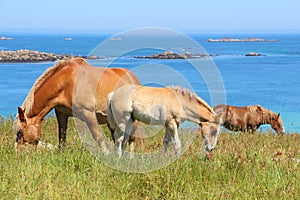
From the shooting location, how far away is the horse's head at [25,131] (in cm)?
1006

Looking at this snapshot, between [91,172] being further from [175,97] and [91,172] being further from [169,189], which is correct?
[175,97]

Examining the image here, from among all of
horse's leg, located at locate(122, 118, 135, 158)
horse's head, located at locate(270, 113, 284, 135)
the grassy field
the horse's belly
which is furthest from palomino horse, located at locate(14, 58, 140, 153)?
horse's head, located at locate(270, 113, 284, 135)

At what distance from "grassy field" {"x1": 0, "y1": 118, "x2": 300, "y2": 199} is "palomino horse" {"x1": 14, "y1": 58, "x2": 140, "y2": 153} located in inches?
47.5

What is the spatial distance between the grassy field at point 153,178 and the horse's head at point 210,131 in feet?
2.85

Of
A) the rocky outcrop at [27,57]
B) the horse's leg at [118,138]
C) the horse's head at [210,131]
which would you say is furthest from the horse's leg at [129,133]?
the rocky outcrop at [27,57]

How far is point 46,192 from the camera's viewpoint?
20.9 ft

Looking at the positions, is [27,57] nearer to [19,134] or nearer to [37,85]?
[37,85]

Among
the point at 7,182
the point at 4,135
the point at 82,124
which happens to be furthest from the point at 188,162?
the point at 4,135

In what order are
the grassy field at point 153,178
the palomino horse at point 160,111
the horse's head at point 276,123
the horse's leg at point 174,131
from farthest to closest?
1. the horse's head at point 276,123
2. the palomino horse at point 160,111
3. the horse's leg at point 174,131
4. the grassy field at point 153,178

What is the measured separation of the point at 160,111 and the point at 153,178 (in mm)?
2442

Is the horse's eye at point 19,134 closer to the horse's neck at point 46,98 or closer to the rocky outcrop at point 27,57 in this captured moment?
the horse's neck at point 46,98

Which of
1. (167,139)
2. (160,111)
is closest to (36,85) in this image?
(160,111)

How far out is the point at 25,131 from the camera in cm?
1011

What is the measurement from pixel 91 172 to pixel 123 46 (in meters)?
2.78
